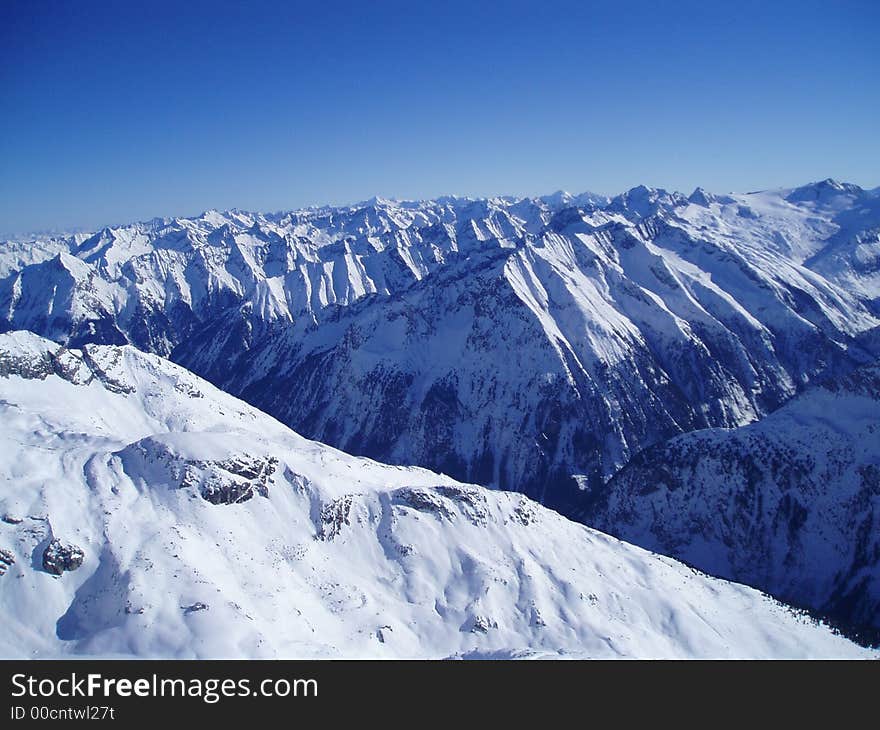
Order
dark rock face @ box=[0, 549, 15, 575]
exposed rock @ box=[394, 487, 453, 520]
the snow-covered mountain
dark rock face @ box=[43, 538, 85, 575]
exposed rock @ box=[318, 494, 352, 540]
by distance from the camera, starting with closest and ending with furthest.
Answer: dark rock face @ box=[0, 549, 15, 575]
dark rock face @ box=[43, 538, 85, 575]
exposed rock @ box=[318, 494, 352, 540]
exposed rock @ box=[394, 487, 453, 520]
the snow-covered mountain

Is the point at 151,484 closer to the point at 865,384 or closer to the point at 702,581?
the point at 702,581

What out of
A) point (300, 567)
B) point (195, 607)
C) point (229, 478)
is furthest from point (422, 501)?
point (195, 607)

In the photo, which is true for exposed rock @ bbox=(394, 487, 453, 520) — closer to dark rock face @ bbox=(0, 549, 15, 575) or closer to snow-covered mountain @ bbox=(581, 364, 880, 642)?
dark rock face @ bbox=(0, 549, 15, 575)

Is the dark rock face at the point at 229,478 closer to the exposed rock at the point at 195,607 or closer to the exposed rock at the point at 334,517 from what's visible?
the exposed rock at the point at 334,517

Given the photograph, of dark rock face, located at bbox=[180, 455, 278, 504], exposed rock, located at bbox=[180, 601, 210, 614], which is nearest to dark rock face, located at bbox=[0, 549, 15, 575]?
exposed rock, located at bbox=[180, 601, 210, 614]

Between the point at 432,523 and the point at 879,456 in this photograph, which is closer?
the point at 432,523

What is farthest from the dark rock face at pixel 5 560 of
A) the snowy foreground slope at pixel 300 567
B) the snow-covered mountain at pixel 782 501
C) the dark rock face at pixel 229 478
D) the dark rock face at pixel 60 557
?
the snow-covered mountain at pixel 782 501
